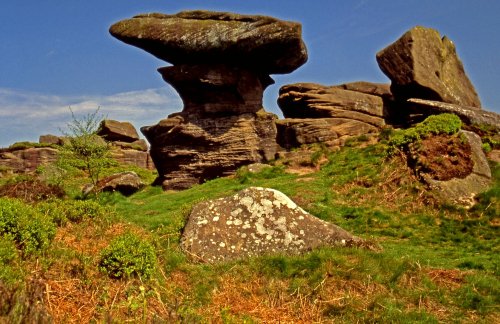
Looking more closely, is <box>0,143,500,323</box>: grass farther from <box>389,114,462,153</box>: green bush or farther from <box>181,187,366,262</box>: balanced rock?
<box>389,114,462,153</box>: green bush

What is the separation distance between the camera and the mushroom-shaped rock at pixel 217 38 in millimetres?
32844

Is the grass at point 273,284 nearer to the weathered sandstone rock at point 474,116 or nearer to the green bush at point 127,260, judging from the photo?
the green bush at point 127,260

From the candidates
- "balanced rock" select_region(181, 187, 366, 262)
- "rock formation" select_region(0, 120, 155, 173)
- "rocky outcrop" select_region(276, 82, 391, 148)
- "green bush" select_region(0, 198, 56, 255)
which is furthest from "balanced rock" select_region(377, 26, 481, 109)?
"rock formation" select_region(0, 120, 155, 173)

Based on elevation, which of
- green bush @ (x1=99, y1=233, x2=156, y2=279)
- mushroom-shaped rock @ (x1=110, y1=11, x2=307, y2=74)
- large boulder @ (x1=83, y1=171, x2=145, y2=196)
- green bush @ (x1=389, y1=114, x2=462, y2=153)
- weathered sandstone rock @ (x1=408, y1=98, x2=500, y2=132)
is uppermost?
mushroom-shaped rock @ (x1=110, y1=11, x2=307, y2=74)

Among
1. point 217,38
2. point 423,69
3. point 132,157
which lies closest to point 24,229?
point 217,38

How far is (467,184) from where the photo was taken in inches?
768

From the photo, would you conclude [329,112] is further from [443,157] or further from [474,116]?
[443,157]

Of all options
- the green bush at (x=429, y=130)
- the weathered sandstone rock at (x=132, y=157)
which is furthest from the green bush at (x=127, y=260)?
the weathered sandstone rock at (x=132, y=157)

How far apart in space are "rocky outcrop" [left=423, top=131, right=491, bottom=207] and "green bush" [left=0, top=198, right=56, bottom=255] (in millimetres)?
14962

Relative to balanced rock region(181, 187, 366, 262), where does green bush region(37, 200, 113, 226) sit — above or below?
above

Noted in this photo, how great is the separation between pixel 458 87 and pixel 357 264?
30052mm

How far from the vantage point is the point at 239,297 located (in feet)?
30.1

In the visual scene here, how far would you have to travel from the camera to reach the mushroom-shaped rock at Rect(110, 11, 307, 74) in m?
32.8

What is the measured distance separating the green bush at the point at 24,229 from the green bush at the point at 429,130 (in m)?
17.2
